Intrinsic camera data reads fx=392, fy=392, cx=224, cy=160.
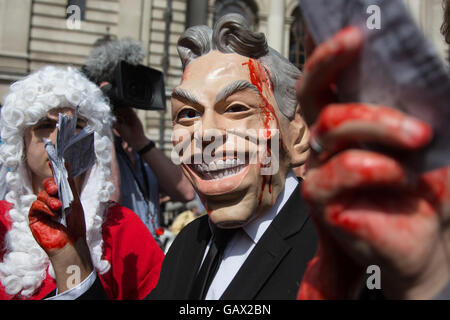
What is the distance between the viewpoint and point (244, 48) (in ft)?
4.65

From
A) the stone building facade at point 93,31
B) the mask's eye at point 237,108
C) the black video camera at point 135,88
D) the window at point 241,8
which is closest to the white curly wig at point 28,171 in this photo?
the black video camera at point 135,88

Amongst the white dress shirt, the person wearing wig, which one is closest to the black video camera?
the person wearing wig

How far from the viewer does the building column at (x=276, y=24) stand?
47.2 feet

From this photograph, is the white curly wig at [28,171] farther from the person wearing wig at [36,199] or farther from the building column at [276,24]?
the building column at [276,24]

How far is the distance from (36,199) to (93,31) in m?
11.3

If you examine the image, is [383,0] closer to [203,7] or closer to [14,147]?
[14,147]

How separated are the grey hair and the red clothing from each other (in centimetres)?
96

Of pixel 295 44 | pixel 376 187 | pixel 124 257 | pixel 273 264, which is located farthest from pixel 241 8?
pixel 376 187

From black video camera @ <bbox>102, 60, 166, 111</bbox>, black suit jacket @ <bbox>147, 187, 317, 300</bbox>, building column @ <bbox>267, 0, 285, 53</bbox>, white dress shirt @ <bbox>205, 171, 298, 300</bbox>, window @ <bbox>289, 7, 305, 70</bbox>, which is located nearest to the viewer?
black suit jacket @ <bbox>147, 187, 317, 300</bbox>

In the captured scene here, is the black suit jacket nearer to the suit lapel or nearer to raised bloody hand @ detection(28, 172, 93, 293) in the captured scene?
the suit lapel

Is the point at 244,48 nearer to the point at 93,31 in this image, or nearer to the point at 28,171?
the point at 28,171

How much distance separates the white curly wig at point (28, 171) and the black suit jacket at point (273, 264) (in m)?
0.60

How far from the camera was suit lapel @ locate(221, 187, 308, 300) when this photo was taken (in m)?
1.16

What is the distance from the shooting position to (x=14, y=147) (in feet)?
6.52
